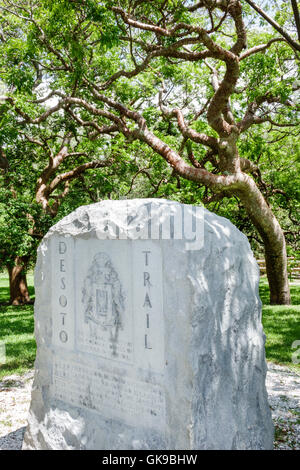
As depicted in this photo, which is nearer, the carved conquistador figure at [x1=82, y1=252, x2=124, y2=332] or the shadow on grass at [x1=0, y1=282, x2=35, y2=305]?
the carved conquistador figure at [x1=82, y1=252, x2=124, y2=332]

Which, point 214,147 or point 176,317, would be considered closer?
point 176,317

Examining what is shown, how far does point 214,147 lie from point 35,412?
6.85m

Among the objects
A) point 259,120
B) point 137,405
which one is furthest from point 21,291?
point 137,405

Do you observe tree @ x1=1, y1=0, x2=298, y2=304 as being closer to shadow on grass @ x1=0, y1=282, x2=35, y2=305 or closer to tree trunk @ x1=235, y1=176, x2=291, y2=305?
tree trunk @ x1=235, y1=176, x2=291, y2=305

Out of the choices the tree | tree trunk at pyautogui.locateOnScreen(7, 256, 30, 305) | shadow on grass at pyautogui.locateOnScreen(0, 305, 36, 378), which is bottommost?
shadow on grass at pyautogui.locateOnScreen(0, 305, 36, 378)

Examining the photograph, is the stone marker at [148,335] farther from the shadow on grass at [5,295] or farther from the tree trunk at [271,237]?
the shadow on grass at [5,295]

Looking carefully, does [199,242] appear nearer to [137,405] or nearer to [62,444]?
[137,405]

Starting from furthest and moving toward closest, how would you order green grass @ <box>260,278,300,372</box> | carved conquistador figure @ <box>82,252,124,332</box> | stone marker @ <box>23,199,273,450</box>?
green grass @ <box>260,278,300,372</box> → carved conquistador figure @ <box>82,252,124,332</box> → stone marker @ <box>23,199,273,450</box>

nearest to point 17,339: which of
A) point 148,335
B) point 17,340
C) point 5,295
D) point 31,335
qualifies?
point 17,340

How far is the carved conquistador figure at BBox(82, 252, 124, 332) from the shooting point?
3.64m

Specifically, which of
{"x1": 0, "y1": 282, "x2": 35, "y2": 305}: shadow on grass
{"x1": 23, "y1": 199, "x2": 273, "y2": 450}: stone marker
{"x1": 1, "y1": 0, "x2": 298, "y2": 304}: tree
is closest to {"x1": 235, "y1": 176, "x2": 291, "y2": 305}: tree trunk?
{"x1": 1, "y1": 0, "x2": 298, "y2": 304}: tree

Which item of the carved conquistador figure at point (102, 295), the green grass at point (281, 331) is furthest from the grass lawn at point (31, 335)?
the carved conquistador figure at point (102, 295)

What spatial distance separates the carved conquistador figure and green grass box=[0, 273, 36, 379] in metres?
3.39

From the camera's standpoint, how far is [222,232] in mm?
3516
